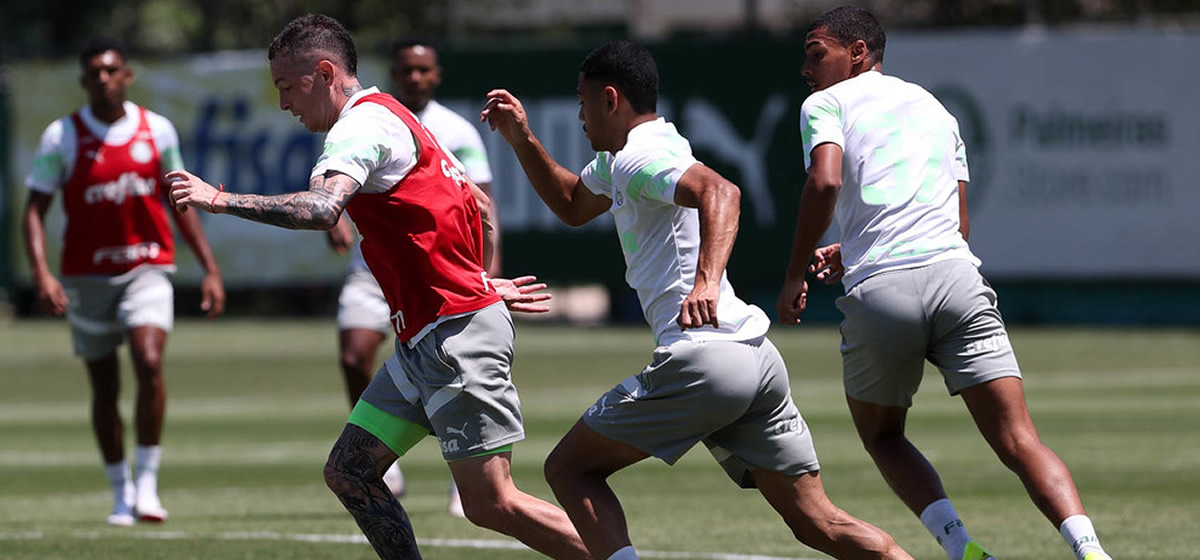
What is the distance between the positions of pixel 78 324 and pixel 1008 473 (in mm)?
5942

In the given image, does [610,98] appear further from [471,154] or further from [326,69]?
[471,154]

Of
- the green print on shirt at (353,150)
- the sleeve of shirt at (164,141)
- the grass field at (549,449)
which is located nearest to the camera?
the green print on shirt at (353,150)

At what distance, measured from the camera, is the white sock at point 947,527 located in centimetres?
797

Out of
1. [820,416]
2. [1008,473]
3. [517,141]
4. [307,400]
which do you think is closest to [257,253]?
[307,400]

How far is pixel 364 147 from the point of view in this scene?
693 cm

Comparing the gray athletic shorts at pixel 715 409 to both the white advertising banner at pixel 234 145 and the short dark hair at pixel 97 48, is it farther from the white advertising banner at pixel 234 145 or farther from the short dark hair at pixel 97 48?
the white advertising banner at pixel 234 145

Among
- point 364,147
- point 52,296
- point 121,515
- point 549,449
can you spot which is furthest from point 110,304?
point 364,147

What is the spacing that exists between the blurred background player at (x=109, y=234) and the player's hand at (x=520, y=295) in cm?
402

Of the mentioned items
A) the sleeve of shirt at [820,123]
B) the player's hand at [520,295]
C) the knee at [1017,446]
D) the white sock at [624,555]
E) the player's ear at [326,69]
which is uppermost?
the player's ear at [326,69]

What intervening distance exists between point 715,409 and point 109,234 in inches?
221

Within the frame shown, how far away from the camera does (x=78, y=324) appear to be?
458 inches

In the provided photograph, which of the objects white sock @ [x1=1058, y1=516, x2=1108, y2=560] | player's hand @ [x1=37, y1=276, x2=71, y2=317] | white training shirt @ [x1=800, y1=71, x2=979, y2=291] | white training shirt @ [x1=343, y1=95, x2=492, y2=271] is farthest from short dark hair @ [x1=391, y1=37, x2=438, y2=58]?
white sock @ [x1=1058, y1=516, x2=1108, y2=560]

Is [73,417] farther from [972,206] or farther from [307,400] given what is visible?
[972,206]

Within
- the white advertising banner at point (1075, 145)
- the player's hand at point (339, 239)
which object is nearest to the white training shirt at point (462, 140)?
the player's hand at point (339, 239)
